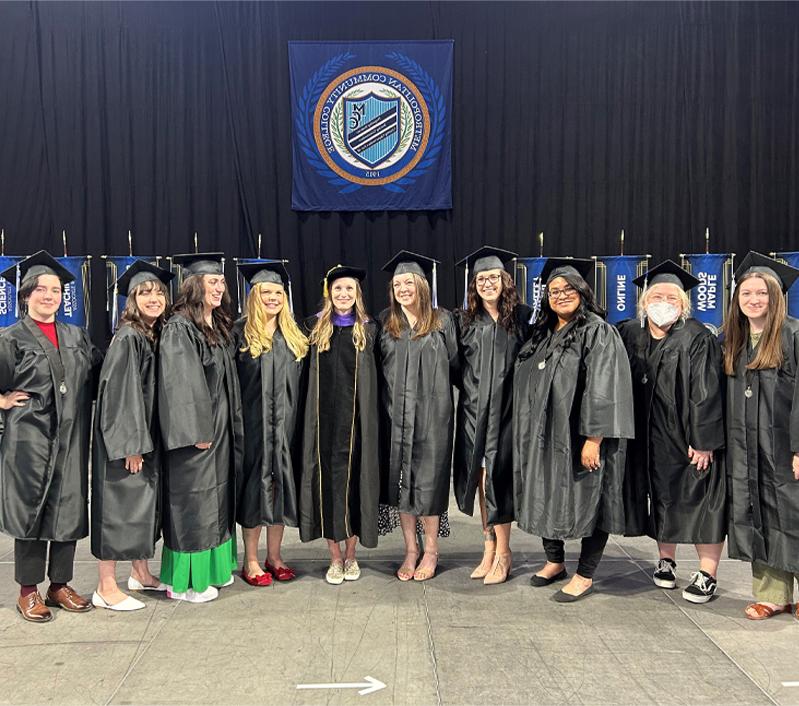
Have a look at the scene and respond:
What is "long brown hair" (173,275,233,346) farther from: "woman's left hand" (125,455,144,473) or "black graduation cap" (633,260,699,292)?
"black graduation cap" (633,260,699,292)

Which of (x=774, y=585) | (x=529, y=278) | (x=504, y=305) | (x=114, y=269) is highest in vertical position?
(x=114, y=269)

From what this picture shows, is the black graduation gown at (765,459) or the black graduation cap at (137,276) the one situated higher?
the black graduation cap at (137,276)

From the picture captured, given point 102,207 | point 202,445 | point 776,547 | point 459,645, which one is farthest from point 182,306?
point 102,207

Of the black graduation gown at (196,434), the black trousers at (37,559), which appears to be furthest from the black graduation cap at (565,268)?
the black trousers at (37,559)

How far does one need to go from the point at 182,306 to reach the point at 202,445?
65 cm

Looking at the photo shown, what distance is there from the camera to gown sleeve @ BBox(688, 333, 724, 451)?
10.2 ft

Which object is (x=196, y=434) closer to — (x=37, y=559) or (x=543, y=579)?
(x=37, y=559)

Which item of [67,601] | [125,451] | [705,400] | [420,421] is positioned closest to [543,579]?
[420,421]

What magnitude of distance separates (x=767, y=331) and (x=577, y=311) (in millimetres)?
785

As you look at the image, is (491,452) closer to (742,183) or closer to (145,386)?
(145,386)

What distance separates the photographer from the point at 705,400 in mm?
3113

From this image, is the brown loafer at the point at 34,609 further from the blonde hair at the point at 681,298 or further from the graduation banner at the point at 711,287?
the graduation banner at the point at 711,287

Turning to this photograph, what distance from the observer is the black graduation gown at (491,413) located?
11.2ft

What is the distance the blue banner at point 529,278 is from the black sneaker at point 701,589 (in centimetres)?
550
